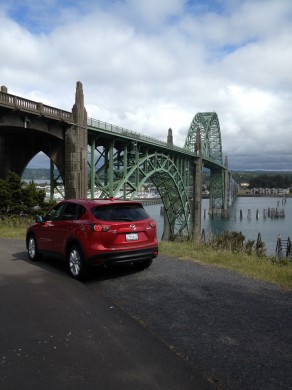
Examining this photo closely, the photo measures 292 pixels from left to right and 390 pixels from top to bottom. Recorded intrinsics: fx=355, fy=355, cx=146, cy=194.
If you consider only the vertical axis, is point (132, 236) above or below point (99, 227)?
below

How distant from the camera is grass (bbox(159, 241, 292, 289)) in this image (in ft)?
22.4

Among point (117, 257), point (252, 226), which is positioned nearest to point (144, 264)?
point (117, 257)

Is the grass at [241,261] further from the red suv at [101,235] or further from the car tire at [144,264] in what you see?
the red suv at [101,235]

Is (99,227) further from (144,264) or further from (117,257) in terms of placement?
(144,264)

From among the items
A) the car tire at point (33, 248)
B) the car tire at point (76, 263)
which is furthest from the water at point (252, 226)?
the car tire at point (76, 263)

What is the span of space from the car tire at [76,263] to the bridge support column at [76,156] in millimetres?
13268

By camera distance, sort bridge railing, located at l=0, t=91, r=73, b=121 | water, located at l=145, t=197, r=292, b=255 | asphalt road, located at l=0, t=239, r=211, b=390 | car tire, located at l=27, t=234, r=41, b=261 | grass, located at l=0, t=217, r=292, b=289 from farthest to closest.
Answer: water, located at l=145, t=197, r=292, b=255
bridge railing, located at l=0, t=91, r=73, b=121
car tire, located at l=27, t=234, r=41, b=261
grass, located at l=0, t=217, r=292, b=289
asphalt road, located at l=0, t=239, r=211, b=390

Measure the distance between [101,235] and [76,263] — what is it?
0.93 meters

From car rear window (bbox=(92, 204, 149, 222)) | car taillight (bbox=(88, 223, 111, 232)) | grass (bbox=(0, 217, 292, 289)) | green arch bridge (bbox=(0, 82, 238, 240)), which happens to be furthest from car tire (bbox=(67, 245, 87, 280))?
green arch bridge (bbox=(0, 82, 238, 240))

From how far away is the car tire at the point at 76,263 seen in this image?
6.77 metres

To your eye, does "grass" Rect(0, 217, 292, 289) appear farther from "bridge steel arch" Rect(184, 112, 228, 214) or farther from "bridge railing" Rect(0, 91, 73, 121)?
"bridge steel arch" Rect(184, 112, 228, 214)

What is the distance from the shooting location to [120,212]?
709 centimetres

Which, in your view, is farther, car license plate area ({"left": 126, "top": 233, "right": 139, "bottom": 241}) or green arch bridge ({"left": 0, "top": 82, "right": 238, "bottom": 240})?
green arch bridge ({"left": 0, "top": 82, "right": 238, "bottom": 240})

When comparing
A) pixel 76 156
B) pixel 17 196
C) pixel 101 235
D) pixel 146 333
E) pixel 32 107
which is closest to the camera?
pixel 146 333
